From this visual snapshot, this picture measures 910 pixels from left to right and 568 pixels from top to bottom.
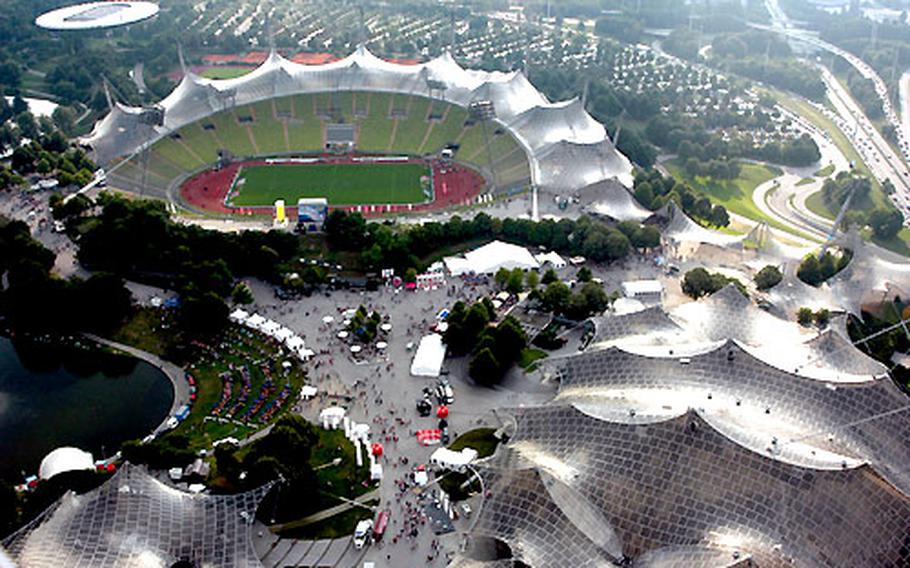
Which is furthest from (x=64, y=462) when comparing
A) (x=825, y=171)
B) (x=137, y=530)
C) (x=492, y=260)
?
(x=825, y=171)

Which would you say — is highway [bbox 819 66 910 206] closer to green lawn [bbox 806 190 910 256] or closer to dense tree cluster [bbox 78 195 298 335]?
green lawn [bbox 806 190 910 256]

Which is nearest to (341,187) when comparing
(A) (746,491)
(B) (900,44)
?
(A) (746,491)

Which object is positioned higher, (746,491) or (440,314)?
(746,491)

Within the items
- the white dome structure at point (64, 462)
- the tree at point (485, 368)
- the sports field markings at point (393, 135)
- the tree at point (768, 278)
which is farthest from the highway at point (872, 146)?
the white dome structure at point (64, 462)

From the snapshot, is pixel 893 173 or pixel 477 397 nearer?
pixel 477 397

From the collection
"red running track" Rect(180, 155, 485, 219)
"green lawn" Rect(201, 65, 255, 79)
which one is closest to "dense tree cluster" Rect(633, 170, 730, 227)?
"red running track" Rect(180, 155, 485, 219)

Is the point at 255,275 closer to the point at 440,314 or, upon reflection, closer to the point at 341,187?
the point at 440,314

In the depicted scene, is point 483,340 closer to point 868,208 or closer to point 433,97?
point 433,97
